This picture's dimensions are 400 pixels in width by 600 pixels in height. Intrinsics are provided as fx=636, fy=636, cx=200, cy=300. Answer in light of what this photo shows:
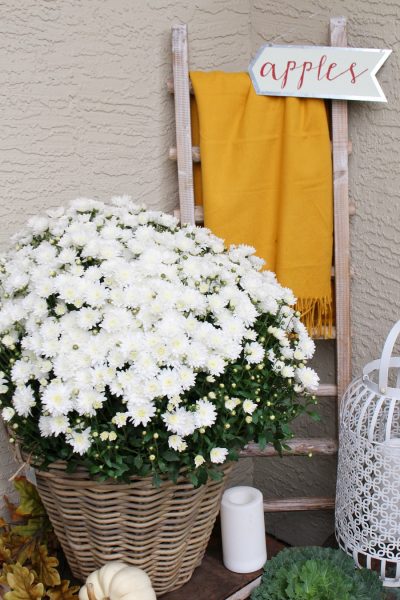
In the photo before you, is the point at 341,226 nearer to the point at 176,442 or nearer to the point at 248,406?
the point at 248,406

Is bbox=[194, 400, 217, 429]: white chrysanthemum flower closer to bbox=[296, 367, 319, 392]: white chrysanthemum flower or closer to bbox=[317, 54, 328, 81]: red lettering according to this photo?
bbox=[296, 367, 319, 392]: white chrysanthemum flower

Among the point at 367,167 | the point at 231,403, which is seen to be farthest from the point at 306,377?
the point at 367,167

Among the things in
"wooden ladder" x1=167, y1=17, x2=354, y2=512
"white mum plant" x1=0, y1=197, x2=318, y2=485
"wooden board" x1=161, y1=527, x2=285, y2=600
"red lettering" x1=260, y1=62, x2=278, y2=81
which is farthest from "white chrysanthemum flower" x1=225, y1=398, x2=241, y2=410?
"red lettering" x1=260, y1=62, x2=278, y2=81

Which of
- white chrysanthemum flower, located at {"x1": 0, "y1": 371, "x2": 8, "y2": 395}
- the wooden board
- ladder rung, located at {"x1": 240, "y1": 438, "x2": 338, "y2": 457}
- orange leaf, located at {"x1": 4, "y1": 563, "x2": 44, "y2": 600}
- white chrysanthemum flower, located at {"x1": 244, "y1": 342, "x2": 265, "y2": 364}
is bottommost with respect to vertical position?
the wooden board

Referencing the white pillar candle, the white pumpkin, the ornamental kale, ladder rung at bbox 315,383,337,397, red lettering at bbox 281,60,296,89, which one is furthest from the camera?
ladder rung at bbox 315,383,337,397

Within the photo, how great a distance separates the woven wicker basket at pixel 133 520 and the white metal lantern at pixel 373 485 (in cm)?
34

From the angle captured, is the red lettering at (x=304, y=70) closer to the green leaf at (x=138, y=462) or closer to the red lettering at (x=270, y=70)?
the red lettering at (x=270, y=70)

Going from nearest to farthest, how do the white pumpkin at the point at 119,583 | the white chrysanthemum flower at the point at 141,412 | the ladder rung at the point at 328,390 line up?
the white chrysanthemum flower at the point at 141,412
the white pumpkin at the point at 119,583
the ladder rung at the point at 328,390

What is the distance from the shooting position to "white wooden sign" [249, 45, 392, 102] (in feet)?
5.14

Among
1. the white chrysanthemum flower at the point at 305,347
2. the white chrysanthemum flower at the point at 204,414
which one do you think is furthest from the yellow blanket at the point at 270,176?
the white chrysanthemum flower at the point at 204,414

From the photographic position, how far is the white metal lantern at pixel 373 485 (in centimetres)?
135

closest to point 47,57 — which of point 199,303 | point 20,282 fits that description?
point 20,282

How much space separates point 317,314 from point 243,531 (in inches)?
25.0

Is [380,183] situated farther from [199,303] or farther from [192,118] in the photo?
[199,303]
